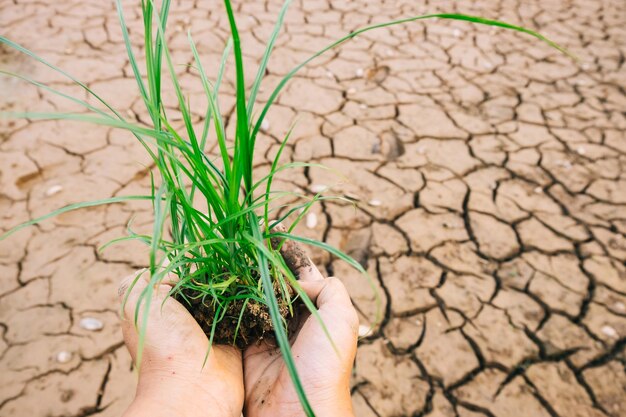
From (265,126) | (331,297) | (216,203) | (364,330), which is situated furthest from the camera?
(265,126)

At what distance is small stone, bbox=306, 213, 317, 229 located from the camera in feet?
6.55

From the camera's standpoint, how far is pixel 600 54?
320 centimetres

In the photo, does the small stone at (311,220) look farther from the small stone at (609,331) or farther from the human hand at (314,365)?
the small stone at (609,331)

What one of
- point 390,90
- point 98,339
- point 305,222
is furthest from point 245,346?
point 390,90

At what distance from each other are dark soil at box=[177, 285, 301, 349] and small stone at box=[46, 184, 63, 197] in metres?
1.39

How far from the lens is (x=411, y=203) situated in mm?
2121

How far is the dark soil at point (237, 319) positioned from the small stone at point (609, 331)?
1.32 metres

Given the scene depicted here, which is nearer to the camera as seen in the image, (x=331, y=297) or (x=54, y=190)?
(x=331, y=297)

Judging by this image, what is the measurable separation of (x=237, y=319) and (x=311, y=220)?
1.05 meters

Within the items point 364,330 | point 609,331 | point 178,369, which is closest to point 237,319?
point 178,369

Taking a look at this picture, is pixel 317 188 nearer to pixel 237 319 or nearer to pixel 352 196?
pixel 352 196

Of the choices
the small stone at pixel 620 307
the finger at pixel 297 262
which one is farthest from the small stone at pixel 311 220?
the small stone at pixel 620 307

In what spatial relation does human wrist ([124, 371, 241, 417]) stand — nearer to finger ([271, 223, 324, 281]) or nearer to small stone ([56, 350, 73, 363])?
finger ([271, 223, 324, 281])

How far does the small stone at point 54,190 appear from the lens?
2.05m
